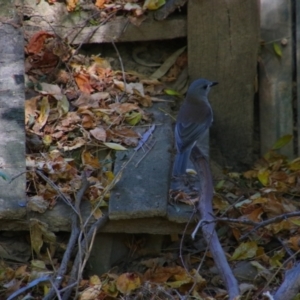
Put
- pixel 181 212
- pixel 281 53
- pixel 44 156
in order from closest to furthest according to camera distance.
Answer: pixel 181 212, pixel 44 156, pixel 281 53

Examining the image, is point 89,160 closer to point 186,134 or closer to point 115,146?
point 115,146

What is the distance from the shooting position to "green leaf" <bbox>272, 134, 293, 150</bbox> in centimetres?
588

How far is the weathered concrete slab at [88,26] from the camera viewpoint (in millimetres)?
5809

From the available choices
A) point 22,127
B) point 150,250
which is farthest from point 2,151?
point 150,250

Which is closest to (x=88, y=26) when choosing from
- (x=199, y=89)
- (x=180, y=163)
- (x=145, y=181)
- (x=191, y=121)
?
(x=199, y=89)

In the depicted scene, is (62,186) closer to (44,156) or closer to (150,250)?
(44,156)

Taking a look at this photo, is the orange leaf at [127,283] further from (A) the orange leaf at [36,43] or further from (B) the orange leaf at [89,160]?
(A) the orange leaf at [36,43]

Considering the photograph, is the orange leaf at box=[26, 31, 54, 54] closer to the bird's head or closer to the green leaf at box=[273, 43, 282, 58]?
the bird's head

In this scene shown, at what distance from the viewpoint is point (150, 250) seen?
16.2 ft

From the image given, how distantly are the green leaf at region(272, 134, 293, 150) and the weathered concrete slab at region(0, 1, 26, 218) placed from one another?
1.96 meters

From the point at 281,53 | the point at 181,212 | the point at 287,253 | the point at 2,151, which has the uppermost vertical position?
the point at 281,53

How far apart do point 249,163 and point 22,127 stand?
191cm

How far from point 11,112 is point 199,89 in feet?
4.53

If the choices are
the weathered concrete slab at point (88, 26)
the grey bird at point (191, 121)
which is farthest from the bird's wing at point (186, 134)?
the weathered concrete slab at point (88, 26)
